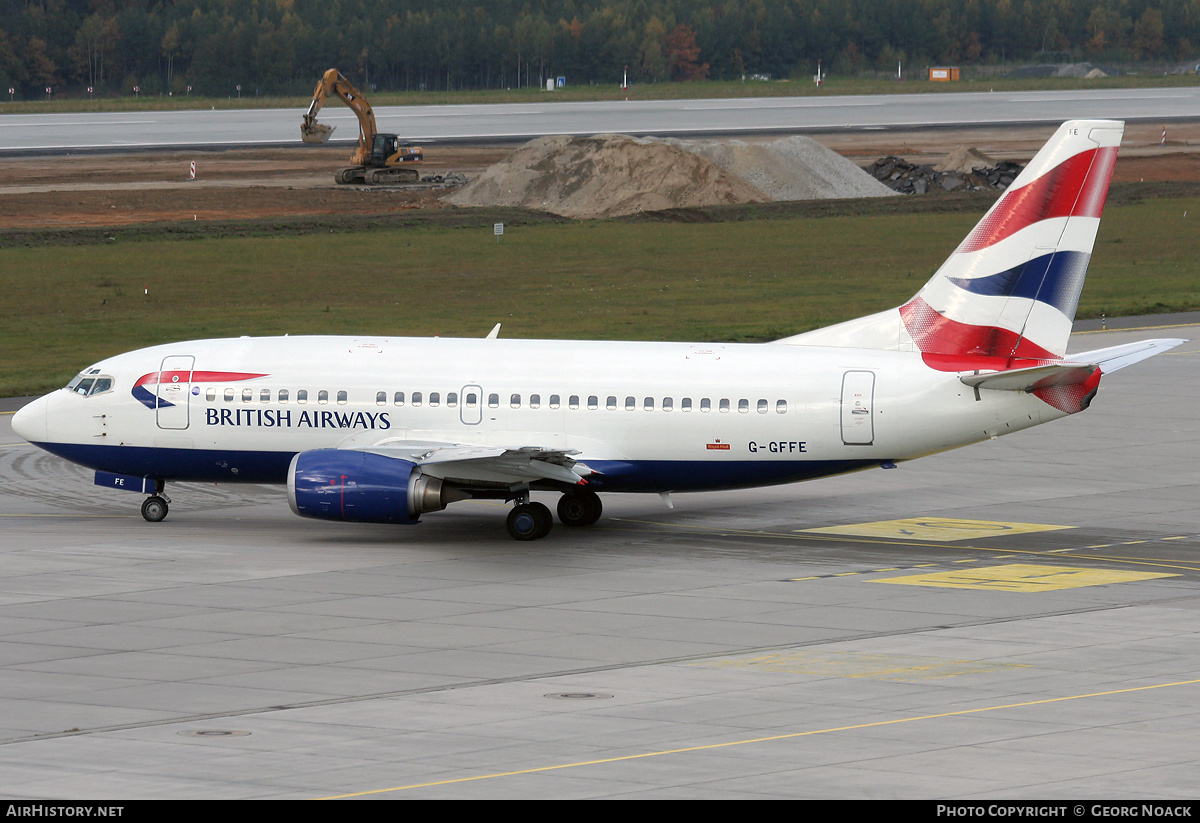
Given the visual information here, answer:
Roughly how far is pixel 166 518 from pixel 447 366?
8.28 meters

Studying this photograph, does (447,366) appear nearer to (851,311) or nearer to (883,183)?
(851,311)

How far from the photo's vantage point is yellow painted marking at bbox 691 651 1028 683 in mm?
25969

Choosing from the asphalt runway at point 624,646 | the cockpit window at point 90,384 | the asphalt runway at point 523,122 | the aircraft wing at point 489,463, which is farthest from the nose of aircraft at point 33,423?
the asphalt runway at point 523,122

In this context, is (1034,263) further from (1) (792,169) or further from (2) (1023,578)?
(1) (792,169)

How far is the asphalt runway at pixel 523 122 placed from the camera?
6245 inches

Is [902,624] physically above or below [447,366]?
below

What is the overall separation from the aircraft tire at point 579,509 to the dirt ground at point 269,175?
69.1 m

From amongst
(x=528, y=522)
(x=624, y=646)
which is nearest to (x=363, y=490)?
(x=528, y=522)

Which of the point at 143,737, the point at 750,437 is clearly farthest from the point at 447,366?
the point at 143,737

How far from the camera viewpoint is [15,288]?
8050cm

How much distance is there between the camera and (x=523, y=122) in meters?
178

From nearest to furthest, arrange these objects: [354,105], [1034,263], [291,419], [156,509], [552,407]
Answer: [1034,263], [552,407], [291,419], [156,509], [354,105]

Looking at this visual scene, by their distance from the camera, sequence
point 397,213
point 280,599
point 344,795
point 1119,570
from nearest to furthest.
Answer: point 344,795 < point 280,599 < point 1119,570 < point 397,213

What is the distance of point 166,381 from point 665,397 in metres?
11.6
